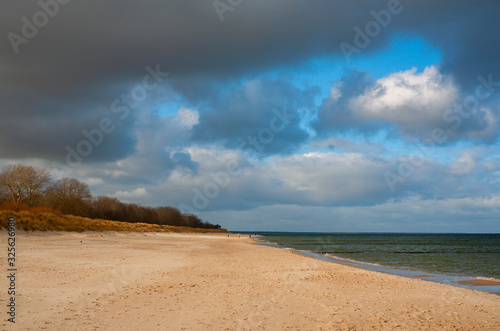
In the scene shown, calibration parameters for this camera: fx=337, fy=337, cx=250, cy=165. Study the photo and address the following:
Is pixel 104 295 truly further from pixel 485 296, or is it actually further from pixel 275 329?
pixel 485 296

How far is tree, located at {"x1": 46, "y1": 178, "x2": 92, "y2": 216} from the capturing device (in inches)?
3066

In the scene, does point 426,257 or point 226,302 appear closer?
point 226,302

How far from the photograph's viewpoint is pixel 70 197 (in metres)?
82.9

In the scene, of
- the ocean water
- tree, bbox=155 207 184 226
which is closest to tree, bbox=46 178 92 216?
the ocean water

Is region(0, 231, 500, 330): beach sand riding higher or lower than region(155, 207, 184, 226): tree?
higher

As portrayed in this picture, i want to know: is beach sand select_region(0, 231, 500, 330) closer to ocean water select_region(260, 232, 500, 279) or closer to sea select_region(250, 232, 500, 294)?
sea select_region(250, 232, 500, 294)

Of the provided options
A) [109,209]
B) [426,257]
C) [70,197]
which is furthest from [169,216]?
[426,257]

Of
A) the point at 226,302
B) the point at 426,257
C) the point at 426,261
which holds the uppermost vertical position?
the point at 226,302

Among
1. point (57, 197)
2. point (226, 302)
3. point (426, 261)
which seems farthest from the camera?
point (57, 197)

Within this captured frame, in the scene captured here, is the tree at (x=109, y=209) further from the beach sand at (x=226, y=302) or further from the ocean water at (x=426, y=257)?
the beach sand at (x=226, y=302)

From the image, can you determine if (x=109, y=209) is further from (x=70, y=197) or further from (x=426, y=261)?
(x=426, y=261)

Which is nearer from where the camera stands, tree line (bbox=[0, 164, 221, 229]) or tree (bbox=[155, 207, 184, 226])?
tree line (bbox=[0, 164, 221, 229])

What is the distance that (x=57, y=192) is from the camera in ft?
268

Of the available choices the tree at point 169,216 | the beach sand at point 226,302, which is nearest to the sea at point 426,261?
the beach sand at point 226,302
